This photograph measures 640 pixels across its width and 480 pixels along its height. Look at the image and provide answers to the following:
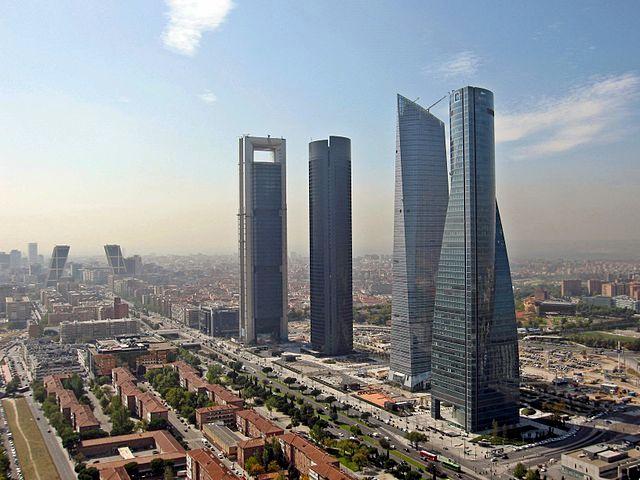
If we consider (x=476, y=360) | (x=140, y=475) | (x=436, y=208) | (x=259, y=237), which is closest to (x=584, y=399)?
(x=476, y=360)

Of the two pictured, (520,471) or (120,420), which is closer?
(520,471)

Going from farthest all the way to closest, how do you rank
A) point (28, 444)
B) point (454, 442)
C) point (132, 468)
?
point (28, 444)
point (454, 442)
point (132, 468)

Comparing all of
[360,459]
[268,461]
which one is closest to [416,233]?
[360,459]

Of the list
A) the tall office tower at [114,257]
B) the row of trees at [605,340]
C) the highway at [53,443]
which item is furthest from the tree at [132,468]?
the tall office tower at [114,257]

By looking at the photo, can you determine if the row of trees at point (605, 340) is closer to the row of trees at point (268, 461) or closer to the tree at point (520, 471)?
the tree at point (520, 471)

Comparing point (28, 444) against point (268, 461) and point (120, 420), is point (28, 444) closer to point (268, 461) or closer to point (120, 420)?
point (120, 420)

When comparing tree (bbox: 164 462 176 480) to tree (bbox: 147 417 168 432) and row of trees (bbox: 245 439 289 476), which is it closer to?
row of trees (bbox: 245 439 289 476)

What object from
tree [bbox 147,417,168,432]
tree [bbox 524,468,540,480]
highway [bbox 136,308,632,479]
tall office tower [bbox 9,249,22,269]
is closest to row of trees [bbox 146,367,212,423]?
tree [bbox 147,417,168,432]

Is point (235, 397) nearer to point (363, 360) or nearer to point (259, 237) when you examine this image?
point (363, 360)
